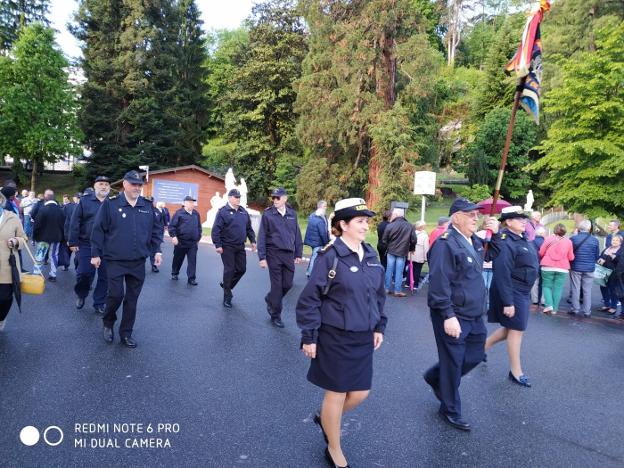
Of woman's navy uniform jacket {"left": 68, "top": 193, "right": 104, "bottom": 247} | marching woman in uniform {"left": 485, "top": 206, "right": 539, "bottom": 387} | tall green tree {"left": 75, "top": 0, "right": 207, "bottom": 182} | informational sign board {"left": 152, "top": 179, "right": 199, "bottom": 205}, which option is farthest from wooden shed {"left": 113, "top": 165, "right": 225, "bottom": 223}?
marching woman in uniform {"left": 485, "top": 206, "right": 539, "bottom": 387}

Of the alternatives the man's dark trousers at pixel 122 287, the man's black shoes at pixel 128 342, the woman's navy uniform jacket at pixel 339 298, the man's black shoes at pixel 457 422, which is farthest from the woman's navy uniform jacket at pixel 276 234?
the woman's navy uniform jacket at pixel 339 298

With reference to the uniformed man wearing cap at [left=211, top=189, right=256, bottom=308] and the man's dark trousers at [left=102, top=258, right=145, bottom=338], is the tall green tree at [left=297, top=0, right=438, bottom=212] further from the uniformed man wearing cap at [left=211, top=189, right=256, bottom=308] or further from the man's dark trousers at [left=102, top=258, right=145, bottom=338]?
the man's dark trousers at [left=102, top=258, right=145, bottom=338]

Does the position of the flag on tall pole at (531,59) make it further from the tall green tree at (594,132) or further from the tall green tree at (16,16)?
the tall green tree at (16,16)

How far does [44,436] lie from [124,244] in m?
2.43

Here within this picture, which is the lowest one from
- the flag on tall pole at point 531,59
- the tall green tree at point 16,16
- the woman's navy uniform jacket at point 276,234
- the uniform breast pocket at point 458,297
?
the uniform breast pocket at point 458,297

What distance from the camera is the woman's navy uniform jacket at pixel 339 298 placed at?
315cm

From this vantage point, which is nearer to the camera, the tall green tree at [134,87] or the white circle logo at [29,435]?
the white circle logo at [29,435]

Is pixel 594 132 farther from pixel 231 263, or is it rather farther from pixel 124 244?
pixel 124 244

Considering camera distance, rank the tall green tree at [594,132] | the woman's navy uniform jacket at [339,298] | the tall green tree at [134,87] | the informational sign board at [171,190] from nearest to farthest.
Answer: the woman's navy uniform jacket at [339,298], the tall green tree at [594,132], the informational sign board at [171,190], the tall green tree at [134,87]

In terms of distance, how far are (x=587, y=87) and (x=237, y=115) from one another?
89.4 feet

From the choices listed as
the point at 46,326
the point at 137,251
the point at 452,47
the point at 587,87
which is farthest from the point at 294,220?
the point at 452,47

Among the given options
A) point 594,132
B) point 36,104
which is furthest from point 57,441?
point 36,104

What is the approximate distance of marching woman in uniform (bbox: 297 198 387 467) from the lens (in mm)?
3148

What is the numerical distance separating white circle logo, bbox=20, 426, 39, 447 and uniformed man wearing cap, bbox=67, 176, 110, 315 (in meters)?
3.56
